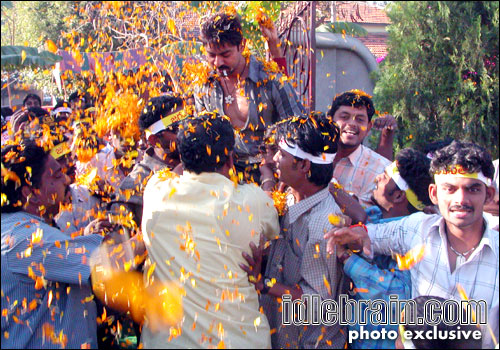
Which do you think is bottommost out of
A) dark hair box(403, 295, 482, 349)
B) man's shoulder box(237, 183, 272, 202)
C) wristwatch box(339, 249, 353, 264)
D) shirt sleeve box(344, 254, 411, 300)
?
dark hair box(403, 295, 482, 349)

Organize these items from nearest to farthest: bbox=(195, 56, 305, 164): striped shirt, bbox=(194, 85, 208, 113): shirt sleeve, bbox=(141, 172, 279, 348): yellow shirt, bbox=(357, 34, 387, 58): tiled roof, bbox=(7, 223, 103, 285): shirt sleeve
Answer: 1. bbox=(7, 223, 103, 285): shirt sleeve
2. bbox=(141, 172, 279, 348): yellow shirt
3. bbox=(195, 56, 305, 164): striped shirt
4. bbox=(194, 85, 208, 113): shirt sleeve
5. bbox=(357, 34, 387, 58): tiled roof

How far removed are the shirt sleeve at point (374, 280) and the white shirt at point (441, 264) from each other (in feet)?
0.24

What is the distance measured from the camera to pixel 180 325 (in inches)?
101

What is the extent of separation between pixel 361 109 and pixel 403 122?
3.60 m

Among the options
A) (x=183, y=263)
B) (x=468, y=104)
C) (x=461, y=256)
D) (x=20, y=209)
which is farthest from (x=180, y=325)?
(x=468, y=104)

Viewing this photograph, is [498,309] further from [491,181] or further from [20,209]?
[20,209]

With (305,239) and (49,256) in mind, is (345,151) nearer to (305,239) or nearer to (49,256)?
(305,239)

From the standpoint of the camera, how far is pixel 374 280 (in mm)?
2732

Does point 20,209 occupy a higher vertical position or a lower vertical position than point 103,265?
higher

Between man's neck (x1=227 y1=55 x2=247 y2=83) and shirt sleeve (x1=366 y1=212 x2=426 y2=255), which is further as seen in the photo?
man's neck (x1=227 y1=55 x2=247 y2=83)

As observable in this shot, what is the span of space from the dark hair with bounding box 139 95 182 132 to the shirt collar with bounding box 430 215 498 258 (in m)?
1.87

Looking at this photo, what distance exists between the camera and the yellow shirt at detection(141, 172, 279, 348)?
8.45ft

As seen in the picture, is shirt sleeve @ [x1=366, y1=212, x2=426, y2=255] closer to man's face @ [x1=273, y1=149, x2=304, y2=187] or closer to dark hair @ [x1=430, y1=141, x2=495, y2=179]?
dark hair @ [x1=430, y1=141, x2=495, y2=179]

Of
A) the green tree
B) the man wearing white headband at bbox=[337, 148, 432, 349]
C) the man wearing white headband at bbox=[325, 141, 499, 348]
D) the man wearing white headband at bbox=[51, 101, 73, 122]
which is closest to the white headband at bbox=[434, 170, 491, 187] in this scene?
the man wearing white headband at bbox=[325, 141, 499, 348]
